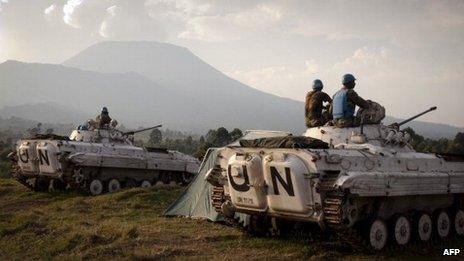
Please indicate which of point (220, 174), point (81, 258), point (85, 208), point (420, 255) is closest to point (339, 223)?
point (420, 255)

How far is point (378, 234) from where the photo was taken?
1062 cm

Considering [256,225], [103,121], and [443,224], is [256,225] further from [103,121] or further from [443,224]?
[103,121]

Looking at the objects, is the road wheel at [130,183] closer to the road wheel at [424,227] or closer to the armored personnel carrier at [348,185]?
the armored personnel carrier at [348,185]

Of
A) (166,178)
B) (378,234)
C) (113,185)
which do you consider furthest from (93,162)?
(378,234)

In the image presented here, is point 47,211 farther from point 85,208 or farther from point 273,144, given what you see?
point 273,144

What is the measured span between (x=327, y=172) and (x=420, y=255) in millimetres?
2391

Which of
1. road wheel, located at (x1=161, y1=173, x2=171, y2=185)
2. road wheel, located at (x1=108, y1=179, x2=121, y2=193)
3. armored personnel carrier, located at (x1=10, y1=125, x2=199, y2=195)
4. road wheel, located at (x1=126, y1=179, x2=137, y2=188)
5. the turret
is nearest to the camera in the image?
the turret

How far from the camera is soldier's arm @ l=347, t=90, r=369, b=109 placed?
12594 millimetres

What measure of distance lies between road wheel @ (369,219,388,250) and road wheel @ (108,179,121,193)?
44.7 feet

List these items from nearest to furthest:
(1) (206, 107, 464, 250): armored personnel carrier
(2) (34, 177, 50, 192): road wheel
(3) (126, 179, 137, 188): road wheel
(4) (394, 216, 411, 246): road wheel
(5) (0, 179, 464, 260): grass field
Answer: (1) (206, 107, 464, 250): armored personnel carrier < (5) (0, 179, 464, 260): grass field < (4) (394, 216, 411, 246): road wheel < (2) (34, 177, 50, 192): road wheel < (3) (126, 179, 137, 188): road wheel

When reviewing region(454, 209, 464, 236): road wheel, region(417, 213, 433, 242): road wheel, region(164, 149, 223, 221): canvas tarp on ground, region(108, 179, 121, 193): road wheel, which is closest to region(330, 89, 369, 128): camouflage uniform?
region(417, 213, 433, 242): road wheel

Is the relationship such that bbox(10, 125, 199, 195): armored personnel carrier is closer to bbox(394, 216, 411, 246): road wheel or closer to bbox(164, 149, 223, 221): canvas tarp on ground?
bbox(164, 149, 223, 221): canvas tarp on ground

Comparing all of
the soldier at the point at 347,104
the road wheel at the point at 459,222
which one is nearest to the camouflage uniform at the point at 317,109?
the soldier at the point at 347,104

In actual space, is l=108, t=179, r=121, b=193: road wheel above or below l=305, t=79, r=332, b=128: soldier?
below
